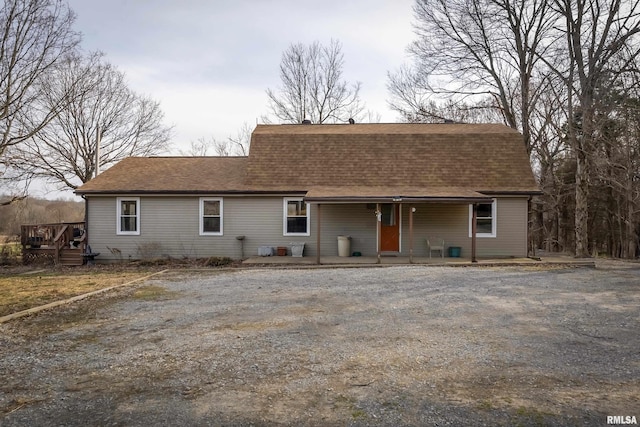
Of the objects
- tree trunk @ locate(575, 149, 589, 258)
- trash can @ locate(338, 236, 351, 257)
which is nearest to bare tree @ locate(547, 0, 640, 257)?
tree trunk @ locate(575, 149, 589, 258)

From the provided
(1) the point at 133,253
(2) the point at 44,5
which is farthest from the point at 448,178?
(2) the point at 44,5

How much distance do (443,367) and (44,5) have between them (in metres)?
20.2

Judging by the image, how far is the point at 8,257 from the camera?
58.4 ft

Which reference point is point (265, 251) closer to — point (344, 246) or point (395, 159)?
point (344, 246)

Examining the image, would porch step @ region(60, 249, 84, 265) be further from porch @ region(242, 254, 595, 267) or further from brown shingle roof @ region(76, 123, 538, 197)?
porch @ region(242, 254, 595, 267)

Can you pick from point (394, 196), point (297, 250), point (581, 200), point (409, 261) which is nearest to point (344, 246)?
point (297, 250)

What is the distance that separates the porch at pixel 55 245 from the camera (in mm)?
16781

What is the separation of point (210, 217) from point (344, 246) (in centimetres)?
509

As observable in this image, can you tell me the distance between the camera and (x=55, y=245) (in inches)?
669

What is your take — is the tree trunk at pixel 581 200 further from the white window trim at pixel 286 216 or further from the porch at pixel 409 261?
the white window trim at pixel 286 216

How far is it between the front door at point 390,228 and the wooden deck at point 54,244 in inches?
430

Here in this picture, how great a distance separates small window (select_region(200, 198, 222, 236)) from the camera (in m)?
16.8

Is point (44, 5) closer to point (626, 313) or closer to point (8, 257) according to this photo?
point (8, 257)

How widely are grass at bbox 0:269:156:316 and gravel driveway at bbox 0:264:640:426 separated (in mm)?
957
